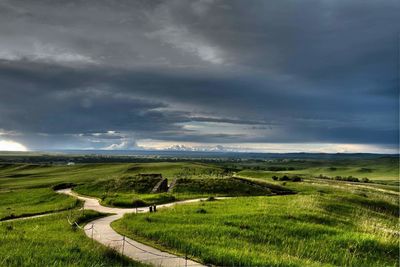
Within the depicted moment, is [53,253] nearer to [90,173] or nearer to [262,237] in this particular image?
[262,237]

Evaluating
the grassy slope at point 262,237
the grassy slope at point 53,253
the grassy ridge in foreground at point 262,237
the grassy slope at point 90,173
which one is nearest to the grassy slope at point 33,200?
the grassy slope at point 90,173

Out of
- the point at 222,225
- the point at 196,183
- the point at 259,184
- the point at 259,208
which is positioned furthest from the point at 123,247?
the point at 259,184

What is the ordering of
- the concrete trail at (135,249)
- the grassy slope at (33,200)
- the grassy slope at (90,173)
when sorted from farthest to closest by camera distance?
the grassy slope at (90,173) → the grassy slope at (33,200) → the concrete trail at (135,249)

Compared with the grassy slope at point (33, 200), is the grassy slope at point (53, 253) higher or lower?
higher

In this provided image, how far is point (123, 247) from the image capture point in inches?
722

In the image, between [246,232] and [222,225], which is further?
[222,225]

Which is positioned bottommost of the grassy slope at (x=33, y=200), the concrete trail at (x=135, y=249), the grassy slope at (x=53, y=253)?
the grassy slope at (x=33, y=200)

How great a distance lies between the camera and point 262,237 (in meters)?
21.7

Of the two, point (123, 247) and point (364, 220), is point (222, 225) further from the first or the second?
point (364, 220)

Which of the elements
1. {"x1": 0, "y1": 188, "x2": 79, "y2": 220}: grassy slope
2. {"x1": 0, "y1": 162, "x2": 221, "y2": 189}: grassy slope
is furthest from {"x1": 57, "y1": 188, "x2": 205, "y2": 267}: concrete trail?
{"x1": 0, "y1": 162, "x2": 221, "y2": 189}: grassy slope

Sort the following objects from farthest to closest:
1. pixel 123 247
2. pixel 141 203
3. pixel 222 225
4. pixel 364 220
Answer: pixel 141 203, pixel 364 220, pixel 222 225, pixel 123 247

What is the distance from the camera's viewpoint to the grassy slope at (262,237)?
58.5 feet

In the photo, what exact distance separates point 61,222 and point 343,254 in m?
18.5

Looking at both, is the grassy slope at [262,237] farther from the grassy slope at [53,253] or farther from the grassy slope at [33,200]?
the grassy slope at [33,200]
